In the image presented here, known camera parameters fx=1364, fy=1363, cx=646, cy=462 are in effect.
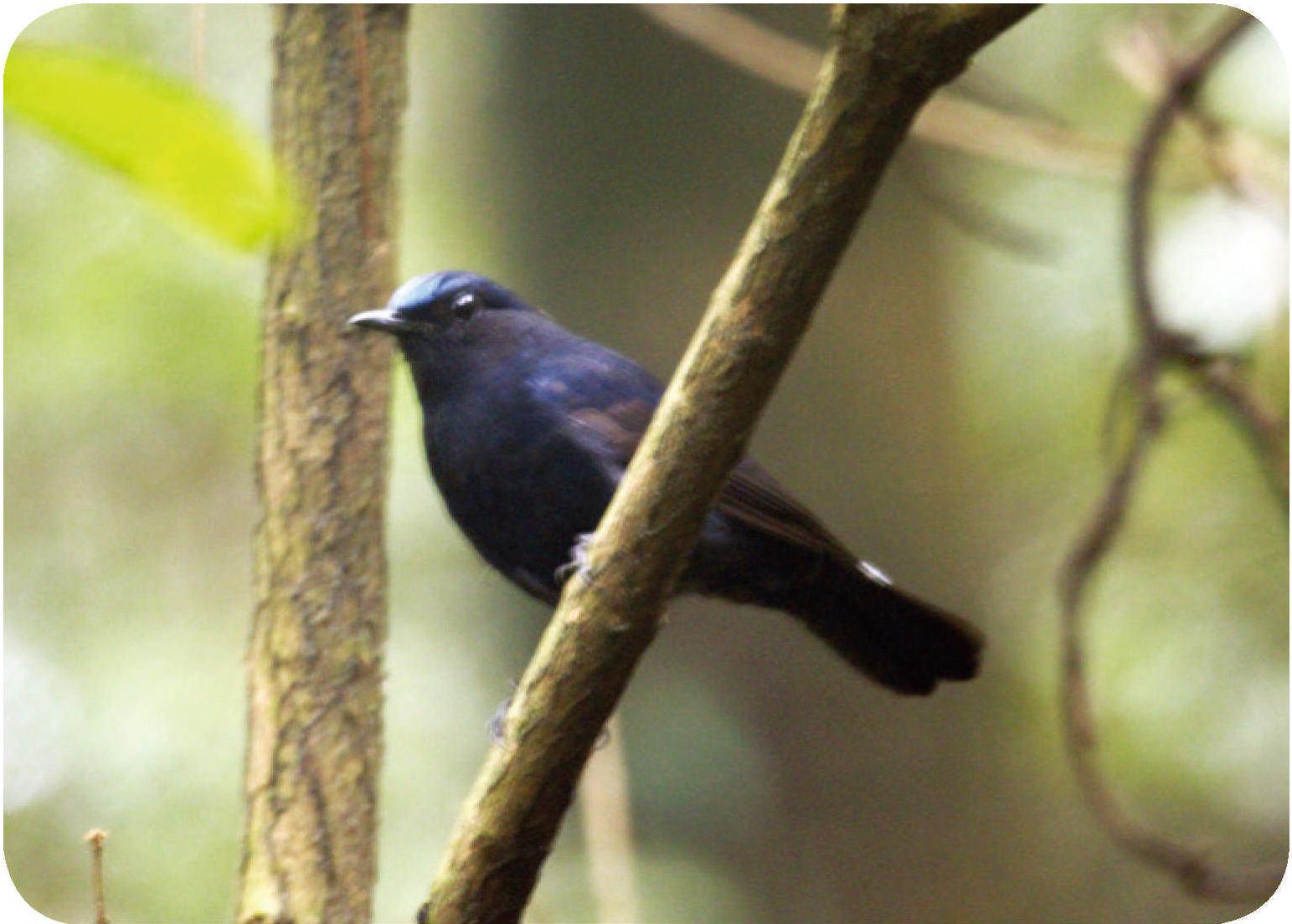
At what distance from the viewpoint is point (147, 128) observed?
0.62 meters

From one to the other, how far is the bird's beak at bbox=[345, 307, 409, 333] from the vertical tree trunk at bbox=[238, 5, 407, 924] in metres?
0.09

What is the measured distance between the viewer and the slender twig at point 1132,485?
8.01 ft

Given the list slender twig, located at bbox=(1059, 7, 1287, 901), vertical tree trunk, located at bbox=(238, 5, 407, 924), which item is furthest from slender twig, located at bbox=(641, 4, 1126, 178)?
vertical tree trunk, located at bbox=(238, 5, 407, 924)

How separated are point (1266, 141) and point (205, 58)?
2278mm

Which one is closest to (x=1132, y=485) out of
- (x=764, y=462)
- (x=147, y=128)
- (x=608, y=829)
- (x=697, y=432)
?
(x=764, y=462)

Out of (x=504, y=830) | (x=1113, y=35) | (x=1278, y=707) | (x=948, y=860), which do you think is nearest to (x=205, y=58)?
(x=504, y=830)

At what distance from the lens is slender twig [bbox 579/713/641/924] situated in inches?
104

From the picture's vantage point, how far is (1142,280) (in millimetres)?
2652

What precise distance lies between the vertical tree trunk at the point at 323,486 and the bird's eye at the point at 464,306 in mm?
138

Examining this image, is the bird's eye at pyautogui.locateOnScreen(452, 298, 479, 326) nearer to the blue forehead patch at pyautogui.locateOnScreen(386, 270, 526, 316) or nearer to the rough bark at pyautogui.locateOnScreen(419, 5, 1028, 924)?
the blue forehead patch at pyautogui.locateOnScreen(386, 270, 526, 316)

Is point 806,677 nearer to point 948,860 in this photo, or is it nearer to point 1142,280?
point 948,860

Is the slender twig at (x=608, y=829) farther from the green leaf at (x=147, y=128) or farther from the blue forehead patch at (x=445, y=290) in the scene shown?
the green leaf at (x=147, y=128)

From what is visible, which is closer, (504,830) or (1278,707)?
(504,830)

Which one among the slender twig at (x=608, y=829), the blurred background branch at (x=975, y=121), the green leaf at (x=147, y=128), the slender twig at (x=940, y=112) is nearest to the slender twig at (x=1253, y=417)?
the blurred background branch at (x=975, y=121)
